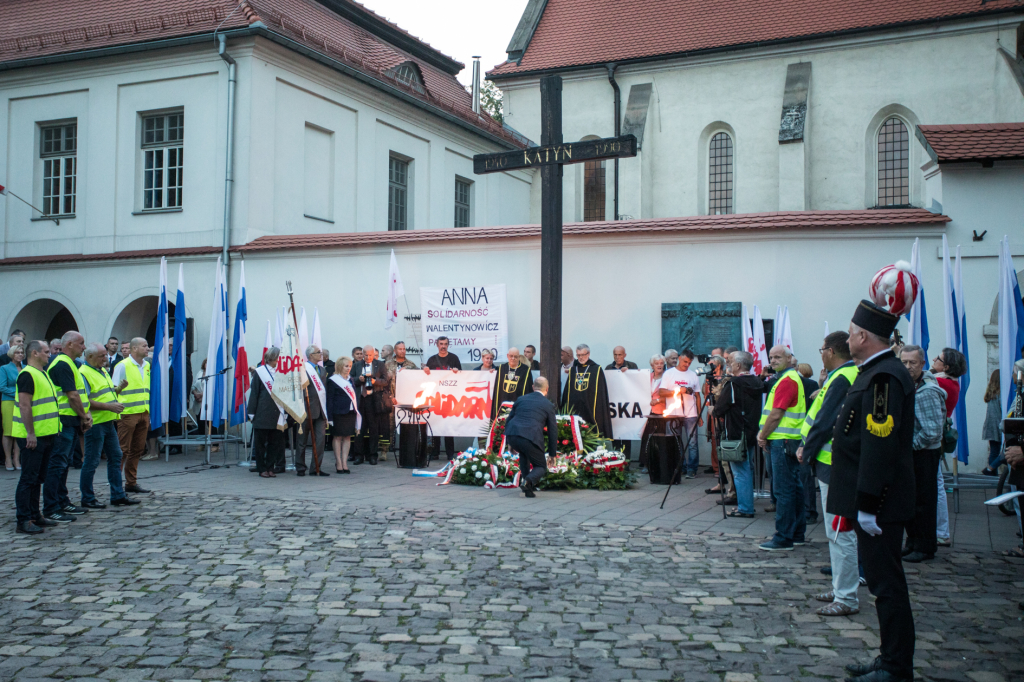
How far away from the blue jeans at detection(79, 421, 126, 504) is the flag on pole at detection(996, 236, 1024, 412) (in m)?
10.6

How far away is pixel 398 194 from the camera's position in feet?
83.7

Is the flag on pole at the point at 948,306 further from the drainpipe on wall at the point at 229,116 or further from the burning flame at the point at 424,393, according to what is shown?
the drainpipe on wall at the point at 229,116

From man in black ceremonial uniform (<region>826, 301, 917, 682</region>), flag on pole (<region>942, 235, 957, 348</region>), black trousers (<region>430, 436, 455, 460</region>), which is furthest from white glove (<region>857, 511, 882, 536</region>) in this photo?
black trousers (<region>430, 436, 455, 460</region>)

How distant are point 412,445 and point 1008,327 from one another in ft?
28.6

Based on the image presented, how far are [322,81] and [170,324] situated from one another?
6.95 metres

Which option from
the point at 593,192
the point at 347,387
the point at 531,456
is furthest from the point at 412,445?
the point at 593,192

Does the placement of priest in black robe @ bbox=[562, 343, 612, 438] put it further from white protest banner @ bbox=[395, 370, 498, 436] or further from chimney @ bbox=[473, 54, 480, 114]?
chimney @ bbox=[473, 54, 480, 114]

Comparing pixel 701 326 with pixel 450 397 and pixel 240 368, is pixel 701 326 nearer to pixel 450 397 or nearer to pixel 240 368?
pixel 450 397

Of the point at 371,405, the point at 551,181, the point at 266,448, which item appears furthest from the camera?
the point at 371,405

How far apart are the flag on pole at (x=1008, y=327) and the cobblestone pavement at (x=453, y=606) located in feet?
11.8

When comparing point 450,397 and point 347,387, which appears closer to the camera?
point 347,387

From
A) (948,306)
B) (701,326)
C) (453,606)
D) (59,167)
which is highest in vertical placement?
(59,167)

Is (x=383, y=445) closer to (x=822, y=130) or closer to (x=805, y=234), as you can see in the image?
(x=805, y=234)

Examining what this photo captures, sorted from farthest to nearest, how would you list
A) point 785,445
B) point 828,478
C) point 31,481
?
1. point 31,481
2. point 785,445
3. point 828,478
